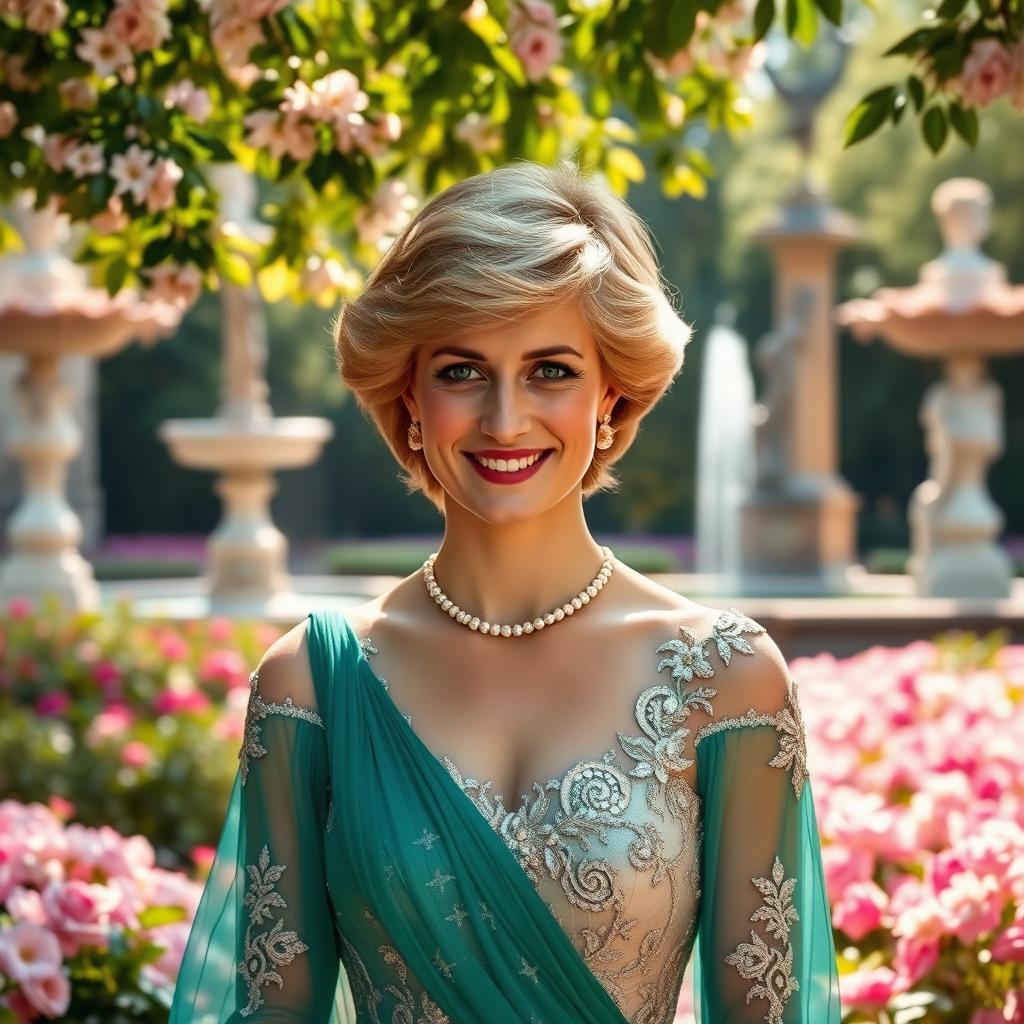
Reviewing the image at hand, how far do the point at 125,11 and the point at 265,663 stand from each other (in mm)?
1446

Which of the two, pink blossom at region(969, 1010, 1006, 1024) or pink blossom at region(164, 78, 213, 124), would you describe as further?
pink blossom at region(164, 78, 213, 124)

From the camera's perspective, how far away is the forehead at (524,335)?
218 cm

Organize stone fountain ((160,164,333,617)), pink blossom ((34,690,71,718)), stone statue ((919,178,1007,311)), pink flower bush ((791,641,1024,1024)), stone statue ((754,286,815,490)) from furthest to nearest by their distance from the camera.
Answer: stone statue ((754,286,815,490)) → stone statue ((919,178,1007,311)) → stone fountain ((160,164,333,617)) → pink blossom ((34,690,71,718)) → pink flower bush ((791,641,1024,1024))

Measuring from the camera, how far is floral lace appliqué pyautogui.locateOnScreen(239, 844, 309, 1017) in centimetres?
226

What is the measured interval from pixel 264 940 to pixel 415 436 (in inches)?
26.7

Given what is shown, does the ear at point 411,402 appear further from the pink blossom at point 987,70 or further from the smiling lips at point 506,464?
the pink blossom at point 987,70

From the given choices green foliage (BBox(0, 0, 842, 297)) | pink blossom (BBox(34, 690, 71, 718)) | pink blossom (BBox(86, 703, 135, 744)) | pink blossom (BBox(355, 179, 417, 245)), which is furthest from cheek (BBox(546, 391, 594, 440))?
pink blossom (BBox(34, 690, 71, 718))

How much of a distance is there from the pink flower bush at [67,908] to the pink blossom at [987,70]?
214 centimetres

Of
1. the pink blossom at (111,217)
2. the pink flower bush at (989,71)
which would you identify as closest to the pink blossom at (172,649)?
the pink blossom at (111,217)

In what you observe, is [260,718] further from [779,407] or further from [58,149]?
[779,407]

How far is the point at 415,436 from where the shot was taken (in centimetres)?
238

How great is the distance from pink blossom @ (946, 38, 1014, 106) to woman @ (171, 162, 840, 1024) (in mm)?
1161

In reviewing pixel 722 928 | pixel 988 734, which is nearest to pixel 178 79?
pixel 722 928

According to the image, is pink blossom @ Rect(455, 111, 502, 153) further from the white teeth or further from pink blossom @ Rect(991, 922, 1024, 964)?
pink blossom @ Rect(991, 922, 1024, 964)
